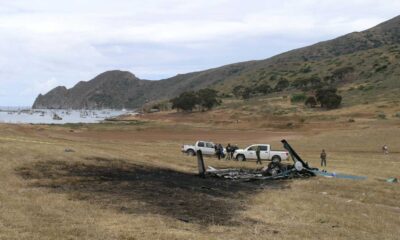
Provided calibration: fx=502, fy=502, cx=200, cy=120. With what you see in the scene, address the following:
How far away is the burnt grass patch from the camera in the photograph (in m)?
16.4

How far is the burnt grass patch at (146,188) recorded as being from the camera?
53.8ft

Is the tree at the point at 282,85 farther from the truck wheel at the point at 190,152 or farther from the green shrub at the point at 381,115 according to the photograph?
the truck wheel at the point at 190,152

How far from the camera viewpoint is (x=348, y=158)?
4231 centimetres

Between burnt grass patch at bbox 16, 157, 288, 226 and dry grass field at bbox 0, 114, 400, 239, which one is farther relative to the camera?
burnt grass patch at bbox 16, 157, 288, 226

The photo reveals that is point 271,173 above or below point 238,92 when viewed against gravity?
below

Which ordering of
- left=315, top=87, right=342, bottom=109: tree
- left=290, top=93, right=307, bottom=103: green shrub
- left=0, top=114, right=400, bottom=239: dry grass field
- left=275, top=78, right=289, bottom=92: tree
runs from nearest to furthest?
left=0, top=114, right=400, bottom=239: dry grass field → left=315, top=87, right=342, bottom=109: tree → left=290, top=93, right=307, bottom=103: green shrub → left=275, top=78, right=289, bottom=92: tree

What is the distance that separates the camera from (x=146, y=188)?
20875mm

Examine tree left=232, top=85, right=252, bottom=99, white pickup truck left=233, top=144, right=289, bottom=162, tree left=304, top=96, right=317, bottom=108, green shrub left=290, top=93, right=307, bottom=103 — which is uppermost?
tree left=232, top=85, right=252, bottom=99

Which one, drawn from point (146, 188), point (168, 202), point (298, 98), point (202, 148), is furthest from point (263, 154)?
point (298, 98)

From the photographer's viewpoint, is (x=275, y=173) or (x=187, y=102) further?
(x=187, y=102)

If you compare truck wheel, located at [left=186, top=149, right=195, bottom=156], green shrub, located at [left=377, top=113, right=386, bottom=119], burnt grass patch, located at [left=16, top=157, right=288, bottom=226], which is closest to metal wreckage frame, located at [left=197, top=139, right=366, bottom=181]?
burnt grass patch, located at [left=16, top=157, right=288, bottom=226]

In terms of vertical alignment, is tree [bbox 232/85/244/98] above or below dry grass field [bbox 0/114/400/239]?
above

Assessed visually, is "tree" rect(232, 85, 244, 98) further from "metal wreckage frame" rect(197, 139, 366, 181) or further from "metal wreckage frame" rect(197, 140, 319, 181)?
"metal wreckage frame" rect(197, 140, 319, 181)

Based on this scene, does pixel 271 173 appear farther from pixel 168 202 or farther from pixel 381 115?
pixel 381 115
